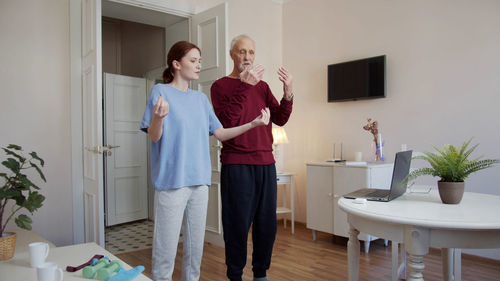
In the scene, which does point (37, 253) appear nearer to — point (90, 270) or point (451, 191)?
point (90, 270)

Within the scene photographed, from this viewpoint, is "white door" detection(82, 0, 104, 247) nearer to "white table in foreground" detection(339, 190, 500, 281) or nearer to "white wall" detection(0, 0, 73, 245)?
"white wall" detection(0, 0, 73, 245)

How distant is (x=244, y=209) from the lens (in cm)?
198

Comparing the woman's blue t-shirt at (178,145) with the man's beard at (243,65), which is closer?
the woman's blue t-shirt at (178,145)

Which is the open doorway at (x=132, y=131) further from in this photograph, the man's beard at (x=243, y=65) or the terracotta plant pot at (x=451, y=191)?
the terracotta plant pot at (x=451, y=191)

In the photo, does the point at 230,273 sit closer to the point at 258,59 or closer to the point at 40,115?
the point at 40,115

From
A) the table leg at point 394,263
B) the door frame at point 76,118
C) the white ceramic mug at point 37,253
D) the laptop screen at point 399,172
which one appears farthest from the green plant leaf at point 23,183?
the table leg at point 394,263

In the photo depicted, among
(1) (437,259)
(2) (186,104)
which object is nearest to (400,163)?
(2) (186,104)

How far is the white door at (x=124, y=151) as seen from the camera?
4816mm

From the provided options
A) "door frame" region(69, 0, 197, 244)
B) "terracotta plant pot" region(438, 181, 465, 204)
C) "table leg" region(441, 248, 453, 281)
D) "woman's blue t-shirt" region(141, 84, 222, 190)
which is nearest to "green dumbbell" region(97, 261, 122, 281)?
"woman's blue t-shirt" region(141, 84, 222, 190)

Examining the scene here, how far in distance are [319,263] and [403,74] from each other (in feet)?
6.50

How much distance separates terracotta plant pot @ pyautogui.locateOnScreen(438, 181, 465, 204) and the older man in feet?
2.79

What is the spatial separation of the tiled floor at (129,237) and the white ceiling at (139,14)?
8.18ft

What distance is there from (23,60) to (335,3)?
323 centimetres

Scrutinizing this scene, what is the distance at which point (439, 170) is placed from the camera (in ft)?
5.43
